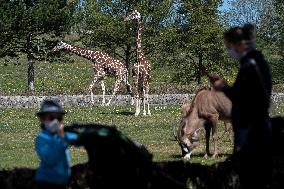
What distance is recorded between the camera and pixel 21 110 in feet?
112

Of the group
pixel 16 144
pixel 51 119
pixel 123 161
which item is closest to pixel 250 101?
pixel 123 161

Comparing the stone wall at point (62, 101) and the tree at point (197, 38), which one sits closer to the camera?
the stone wall at point (62, 101)

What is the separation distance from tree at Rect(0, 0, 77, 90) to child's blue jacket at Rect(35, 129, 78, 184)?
3732 centimetres

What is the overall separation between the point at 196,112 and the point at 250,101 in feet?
30.4

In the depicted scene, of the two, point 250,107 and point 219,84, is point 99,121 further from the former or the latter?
point 250,107

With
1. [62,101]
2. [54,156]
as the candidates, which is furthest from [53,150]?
[62,101]

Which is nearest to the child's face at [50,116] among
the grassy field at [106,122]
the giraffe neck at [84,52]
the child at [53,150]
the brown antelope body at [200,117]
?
the child at [53,150]

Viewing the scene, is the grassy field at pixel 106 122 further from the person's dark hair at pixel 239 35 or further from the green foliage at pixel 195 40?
the green foliage at pixel 195 40

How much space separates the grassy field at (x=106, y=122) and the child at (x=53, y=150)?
24.0 ft

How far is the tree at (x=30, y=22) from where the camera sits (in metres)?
45.2

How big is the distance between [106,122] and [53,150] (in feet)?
60.3

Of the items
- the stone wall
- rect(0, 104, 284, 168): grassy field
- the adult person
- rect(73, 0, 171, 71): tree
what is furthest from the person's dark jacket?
rect(73, 0, 171, 71): tree

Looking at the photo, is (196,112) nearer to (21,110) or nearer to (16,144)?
(16,144)

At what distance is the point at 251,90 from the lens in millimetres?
7926
